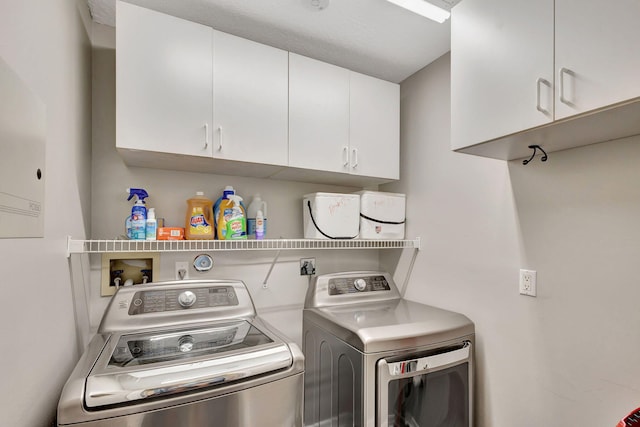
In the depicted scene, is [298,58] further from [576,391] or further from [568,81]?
[576,391]

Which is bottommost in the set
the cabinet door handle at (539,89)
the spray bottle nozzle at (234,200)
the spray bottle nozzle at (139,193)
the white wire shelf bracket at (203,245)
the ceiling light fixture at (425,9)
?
the white wire shelf bracket at (203,245)

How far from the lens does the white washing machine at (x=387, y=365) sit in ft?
4.54

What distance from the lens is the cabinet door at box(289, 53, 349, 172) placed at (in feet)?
5.74

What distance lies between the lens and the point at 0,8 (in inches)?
27.8

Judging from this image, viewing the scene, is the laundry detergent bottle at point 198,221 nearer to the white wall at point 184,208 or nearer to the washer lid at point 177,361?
the white wall at point 184,208

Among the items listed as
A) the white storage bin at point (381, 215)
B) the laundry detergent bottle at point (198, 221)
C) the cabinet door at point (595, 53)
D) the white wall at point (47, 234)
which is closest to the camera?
the white wall at point (47, 234)

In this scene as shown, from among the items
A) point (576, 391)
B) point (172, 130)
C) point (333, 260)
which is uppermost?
point (172, 130)

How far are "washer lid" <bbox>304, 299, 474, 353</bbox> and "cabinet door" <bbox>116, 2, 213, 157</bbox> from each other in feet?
3.54

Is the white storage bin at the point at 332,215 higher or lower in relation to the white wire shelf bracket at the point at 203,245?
higher

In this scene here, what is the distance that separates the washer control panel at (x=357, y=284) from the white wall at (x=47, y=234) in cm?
130

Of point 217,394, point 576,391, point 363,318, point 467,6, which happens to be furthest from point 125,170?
point 576,391

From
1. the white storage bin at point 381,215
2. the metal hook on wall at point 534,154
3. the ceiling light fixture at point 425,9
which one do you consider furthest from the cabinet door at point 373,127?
the metal hook on wall at point 534,154

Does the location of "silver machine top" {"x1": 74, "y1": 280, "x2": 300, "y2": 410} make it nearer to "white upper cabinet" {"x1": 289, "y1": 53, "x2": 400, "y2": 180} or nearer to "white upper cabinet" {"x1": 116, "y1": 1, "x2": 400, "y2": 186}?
"white upper cabinet" {"x1": 116, "y1": 1, "x2": 400, "y2": 186}

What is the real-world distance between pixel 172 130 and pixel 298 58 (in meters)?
0.81
